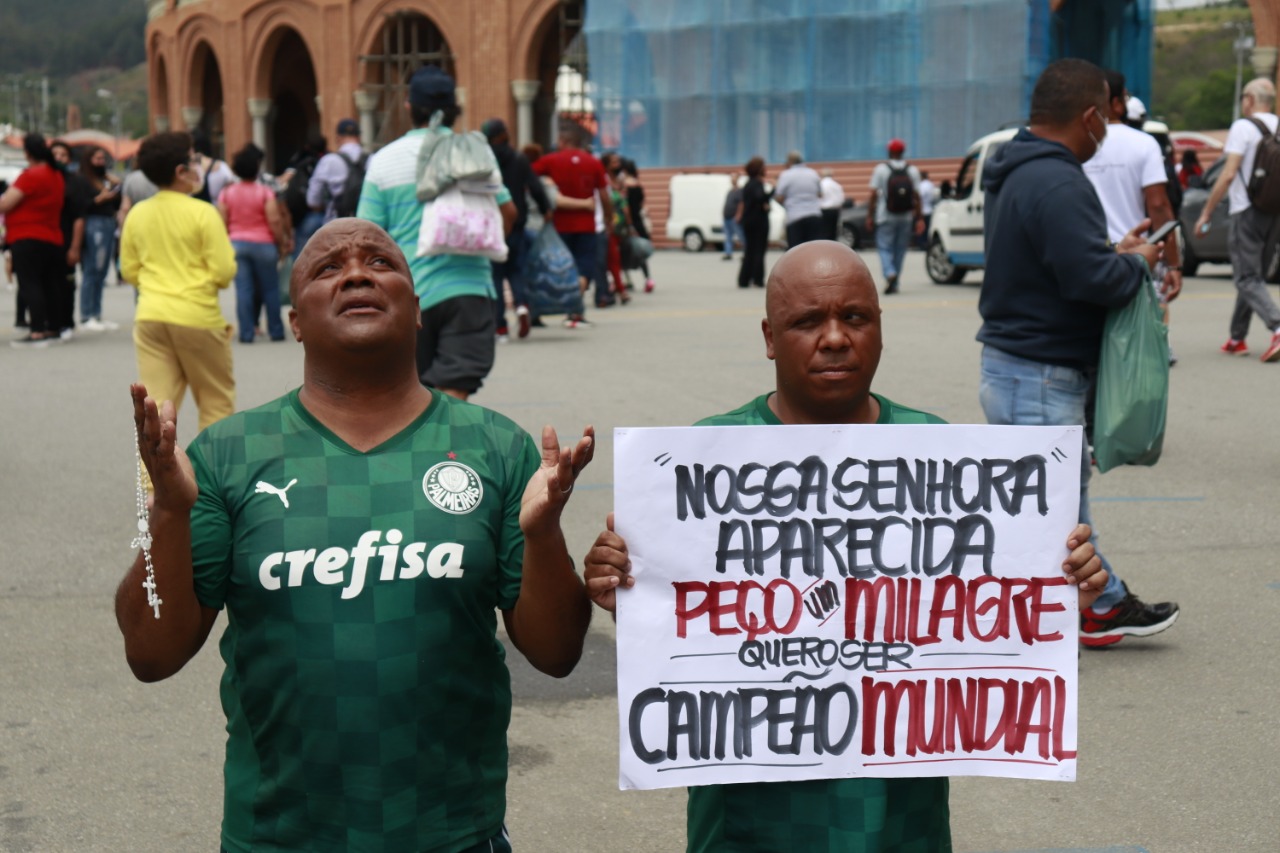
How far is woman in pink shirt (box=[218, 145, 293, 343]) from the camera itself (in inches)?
552

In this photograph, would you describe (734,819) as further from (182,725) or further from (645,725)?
(182,725)

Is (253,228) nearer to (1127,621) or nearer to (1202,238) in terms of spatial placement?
(1127,621)

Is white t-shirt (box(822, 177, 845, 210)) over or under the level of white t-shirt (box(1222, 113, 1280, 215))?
under

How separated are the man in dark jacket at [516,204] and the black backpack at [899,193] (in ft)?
19.9

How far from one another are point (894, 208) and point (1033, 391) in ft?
47.9

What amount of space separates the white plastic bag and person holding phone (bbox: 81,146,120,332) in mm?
10322

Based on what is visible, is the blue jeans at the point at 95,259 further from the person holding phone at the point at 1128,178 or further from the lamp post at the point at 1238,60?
the lamp post at the point at 1238,60

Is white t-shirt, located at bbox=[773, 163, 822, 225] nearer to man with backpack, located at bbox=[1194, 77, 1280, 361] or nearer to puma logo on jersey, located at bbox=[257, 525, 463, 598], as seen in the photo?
man with backpack, located at bbox=[1194, 77, 1280, 361]

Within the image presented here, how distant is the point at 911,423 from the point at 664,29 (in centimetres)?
3793

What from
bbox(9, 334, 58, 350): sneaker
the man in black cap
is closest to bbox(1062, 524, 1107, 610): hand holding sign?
the man in black cap

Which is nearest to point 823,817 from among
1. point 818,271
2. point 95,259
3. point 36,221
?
point 818,271

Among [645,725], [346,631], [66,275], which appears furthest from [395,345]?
[66,275]

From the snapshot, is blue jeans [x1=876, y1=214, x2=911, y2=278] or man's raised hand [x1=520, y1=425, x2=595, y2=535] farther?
blue jeans [x1=876, y1=214, x2=911, y2=278]

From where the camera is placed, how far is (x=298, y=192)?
50.7 feet
